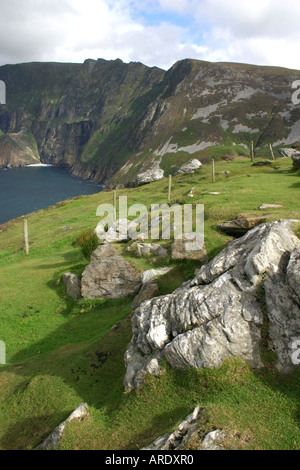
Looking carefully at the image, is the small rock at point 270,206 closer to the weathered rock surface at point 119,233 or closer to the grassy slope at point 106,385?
the grassy slope at point 106,385

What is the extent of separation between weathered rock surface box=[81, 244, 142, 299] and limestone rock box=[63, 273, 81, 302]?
0.75m

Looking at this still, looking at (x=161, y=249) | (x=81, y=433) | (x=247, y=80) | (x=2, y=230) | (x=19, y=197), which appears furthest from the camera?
(x=247, y=80)

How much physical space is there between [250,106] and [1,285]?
158 metres

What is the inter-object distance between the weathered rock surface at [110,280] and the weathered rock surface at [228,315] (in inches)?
308

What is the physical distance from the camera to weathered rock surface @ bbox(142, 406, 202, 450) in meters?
8.86

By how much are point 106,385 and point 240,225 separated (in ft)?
43.0

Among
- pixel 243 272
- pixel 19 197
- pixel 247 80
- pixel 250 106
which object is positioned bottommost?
pixel 19 197

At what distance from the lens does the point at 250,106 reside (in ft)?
514

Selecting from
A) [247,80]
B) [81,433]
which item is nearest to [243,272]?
[81,433]

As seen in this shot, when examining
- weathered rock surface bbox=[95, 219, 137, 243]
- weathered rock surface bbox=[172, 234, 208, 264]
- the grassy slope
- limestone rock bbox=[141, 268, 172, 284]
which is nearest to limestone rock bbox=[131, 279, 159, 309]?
the grassy slope

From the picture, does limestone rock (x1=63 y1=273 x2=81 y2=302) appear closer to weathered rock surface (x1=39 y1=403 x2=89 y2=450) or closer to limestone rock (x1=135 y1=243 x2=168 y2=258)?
limestone rock (x1=135 y1=243 x2=168 y2=258)
